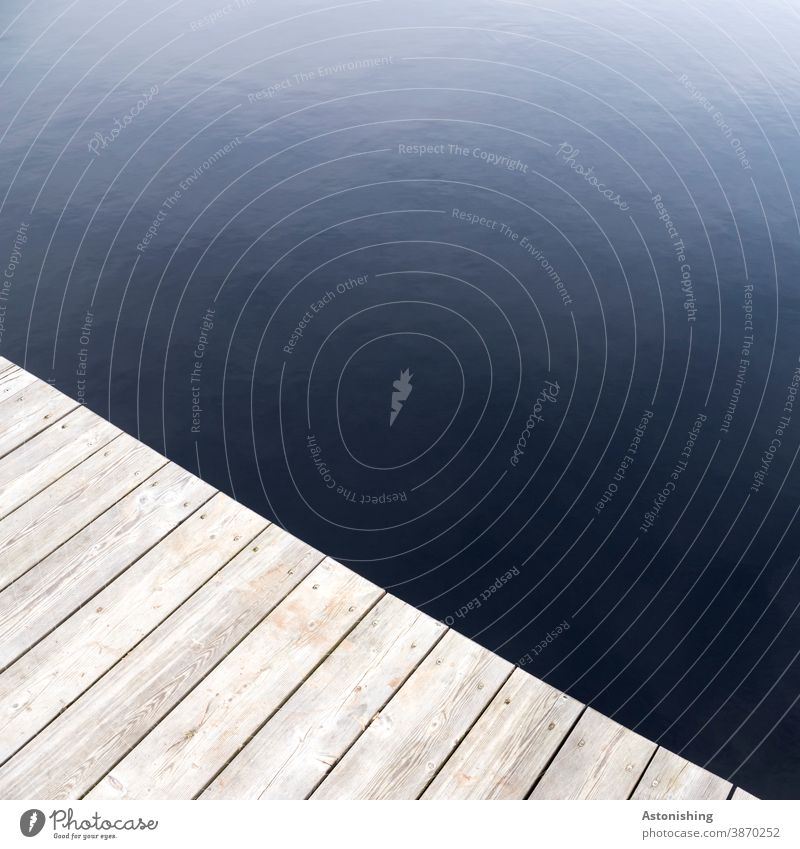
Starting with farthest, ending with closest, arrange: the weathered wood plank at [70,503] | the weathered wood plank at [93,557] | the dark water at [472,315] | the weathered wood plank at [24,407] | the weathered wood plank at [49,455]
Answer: the dark water at [472,315]
the weathered wood plank at [24,407]
the weathered wood plank at [49,455]
the weathered wood plank at [70,503]
the weathered wood plank at [93,557]

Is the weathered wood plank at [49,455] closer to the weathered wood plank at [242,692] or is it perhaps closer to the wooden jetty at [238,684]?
the wooden jetty at [238,684]

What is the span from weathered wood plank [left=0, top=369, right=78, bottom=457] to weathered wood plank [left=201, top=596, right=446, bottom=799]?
3631mm

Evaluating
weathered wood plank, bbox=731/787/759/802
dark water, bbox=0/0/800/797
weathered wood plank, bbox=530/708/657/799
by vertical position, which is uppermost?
weathered wood plank, bbox=731/787/759/802

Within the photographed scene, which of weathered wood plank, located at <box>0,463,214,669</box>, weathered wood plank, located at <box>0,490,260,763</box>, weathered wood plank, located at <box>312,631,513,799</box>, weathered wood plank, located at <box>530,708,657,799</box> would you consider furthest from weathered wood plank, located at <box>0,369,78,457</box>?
weathered wood plank, located at <box>530,708,657,799</box>

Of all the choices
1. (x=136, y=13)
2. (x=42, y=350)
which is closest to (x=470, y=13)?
(x=136, y=13)

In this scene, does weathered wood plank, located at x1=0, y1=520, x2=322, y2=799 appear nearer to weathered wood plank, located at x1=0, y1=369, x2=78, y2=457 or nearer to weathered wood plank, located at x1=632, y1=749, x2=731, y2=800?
weathered wood plank, located at x1=0, y1=369, x2=78, y2=457

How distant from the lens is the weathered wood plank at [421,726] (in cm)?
583

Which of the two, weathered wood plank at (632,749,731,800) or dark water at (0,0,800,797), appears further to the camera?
dark water at (0,0,800,797)

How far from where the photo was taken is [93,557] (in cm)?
710

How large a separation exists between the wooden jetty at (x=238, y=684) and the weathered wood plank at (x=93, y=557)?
0.01 meters

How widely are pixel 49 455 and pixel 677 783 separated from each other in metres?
5.69

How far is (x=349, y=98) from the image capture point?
25.2 m

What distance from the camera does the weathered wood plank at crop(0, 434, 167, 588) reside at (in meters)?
7.12

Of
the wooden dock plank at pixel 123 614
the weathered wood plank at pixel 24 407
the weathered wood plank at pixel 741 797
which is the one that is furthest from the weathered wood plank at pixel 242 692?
the weathered wood plank at pixel 24 407
